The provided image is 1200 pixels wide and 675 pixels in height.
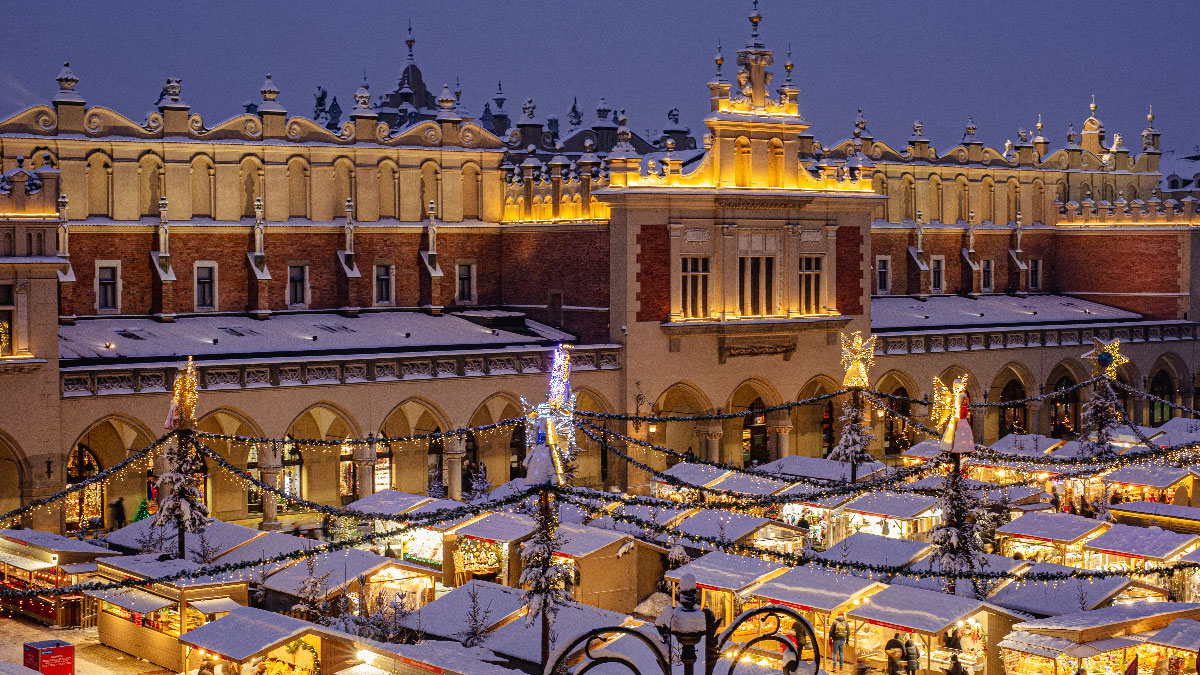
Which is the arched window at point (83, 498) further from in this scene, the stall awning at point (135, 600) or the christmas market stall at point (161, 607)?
the stall awning at point (135, 600)

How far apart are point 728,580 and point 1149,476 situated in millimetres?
17980

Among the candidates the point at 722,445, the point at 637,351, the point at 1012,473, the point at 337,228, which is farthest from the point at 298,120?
the point at 1012,473

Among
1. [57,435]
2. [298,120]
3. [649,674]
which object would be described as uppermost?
[298,120]

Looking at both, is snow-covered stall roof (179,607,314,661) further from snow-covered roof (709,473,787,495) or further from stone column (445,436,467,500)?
stone column (445,436,467,500)

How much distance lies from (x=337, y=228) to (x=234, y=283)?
448 cm

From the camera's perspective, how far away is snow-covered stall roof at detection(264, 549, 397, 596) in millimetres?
35312

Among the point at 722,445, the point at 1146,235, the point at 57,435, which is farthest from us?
the point at 1146,235

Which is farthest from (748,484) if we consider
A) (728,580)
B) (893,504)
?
(728,580)

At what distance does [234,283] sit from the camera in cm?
5431

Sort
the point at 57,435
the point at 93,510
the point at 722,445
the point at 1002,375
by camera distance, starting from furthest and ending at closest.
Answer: the point at 1002,375 → the point at 722,445 → the point at 93,510 → the point at 57,435

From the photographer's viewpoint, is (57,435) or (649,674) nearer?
(649,674)

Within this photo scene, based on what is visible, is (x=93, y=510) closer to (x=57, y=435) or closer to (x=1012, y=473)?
(x=57, y=435)

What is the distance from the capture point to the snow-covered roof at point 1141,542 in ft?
123

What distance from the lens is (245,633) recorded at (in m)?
30.0
